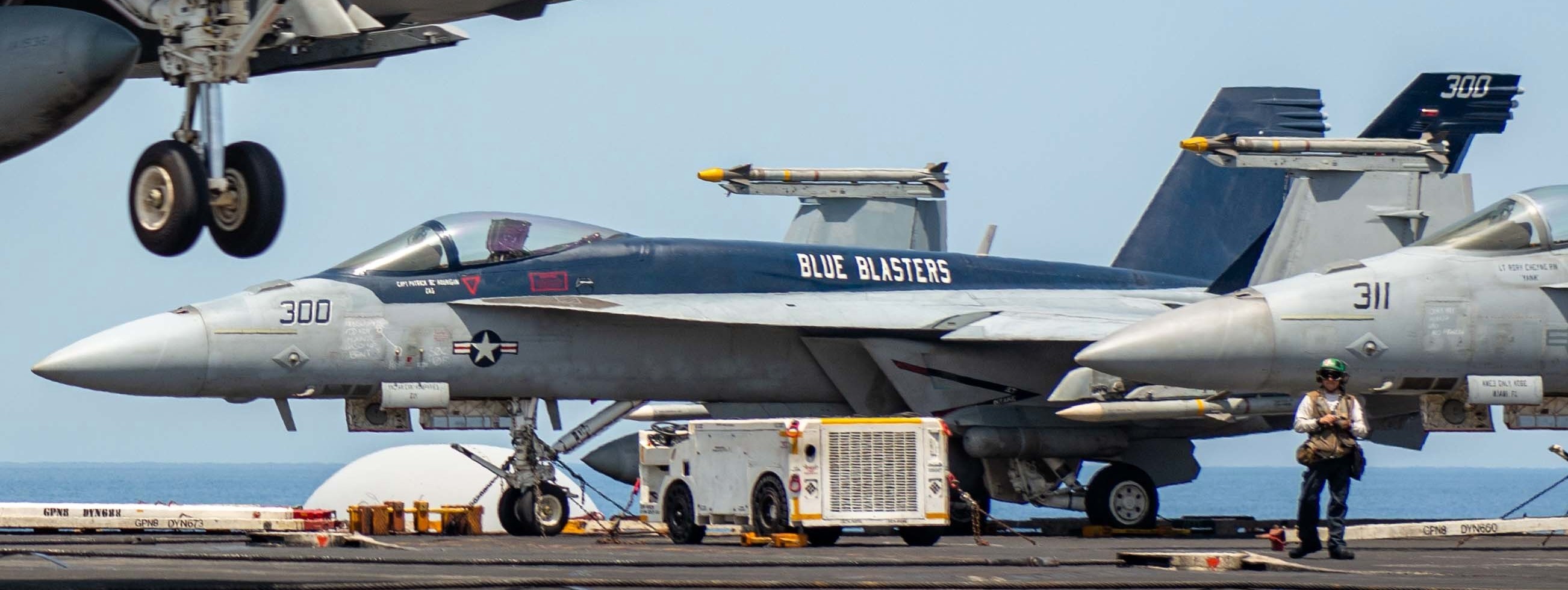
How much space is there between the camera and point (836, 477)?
14.3 m

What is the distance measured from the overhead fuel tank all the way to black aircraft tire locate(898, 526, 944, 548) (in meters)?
7.75

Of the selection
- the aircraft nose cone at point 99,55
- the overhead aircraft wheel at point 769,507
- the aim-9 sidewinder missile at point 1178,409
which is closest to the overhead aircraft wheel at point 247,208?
the aircraft nose cone at point 99,55

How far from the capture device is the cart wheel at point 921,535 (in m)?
14.5

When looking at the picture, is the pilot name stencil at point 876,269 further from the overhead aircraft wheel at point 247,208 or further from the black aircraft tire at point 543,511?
the overhead aircraft wheel at point 247,208

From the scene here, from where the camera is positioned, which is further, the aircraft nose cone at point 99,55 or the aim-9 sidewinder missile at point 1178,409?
the aim-9 sidewinder missile at point 1178,409

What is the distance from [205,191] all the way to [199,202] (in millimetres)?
52

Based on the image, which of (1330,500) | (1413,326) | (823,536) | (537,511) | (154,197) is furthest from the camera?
(537,511)

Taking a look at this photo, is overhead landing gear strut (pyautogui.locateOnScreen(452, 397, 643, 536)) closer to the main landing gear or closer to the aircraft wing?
the aircraft wing

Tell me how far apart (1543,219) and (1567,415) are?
1487 mm

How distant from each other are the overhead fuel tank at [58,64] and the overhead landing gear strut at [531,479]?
8798 mm

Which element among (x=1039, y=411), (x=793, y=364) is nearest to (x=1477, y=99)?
(x=1039, y=411)

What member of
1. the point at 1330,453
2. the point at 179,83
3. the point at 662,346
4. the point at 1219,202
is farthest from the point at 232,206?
the point at 1219,202

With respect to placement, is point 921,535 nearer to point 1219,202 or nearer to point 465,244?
point 465,244

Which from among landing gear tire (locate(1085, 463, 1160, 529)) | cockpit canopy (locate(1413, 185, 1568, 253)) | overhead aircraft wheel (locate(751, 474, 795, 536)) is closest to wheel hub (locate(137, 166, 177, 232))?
overhead aircraft wheel (locate(751, 474, 795, 536))
